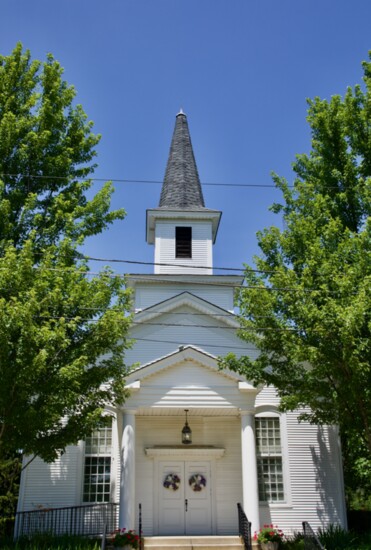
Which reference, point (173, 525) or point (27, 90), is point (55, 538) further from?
point (27, 90)

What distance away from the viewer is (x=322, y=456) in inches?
639

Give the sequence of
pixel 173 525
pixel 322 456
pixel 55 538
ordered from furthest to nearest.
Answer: pixel 322 456 → pixel 173 525 → pixel 55 538

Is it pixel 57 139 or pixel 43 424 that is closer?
pixel 43 424

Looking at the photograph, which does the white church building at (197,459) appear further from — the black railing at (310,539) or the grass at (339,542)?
the black railing at (310,539)

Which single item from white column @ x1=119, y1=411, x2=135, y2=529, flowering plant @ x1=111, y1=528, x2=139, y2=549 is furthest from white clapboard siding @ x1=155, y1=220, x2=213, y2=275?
flowering plant @ x1=111, y1=528, x2=139, y2=549

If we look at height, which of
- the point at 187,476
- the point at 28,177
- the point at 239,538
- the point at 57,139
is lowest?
the point at 239,538

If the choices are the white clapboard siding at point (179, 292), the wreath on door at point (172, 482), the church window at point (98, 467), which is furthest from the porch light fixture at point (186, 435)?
the white clapboard siding at point (179, 292)

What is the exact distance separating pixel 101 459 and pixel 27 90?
9786 millimetres

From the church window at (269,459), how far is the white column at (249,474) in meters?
2.09

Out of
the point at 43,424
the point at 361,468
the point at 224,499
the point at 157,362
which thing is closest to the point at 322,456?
the point at 361,468

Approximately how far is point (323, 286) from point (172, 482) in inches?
295

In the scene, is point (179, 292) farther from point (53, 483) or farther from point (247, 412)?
point (53, 483)

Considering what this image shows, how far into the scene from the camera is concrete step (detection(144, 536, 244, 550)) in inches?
512

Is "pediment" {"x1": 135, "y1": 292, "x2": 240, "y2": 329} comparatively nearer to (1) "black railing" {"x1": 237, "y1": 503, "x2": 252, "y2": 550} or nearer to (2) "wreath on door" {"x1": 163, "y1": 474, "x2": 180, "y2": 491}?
(2) "wreath on door" {"x1": 163, "y1": 474, "x2": 180, "y2": 491}
